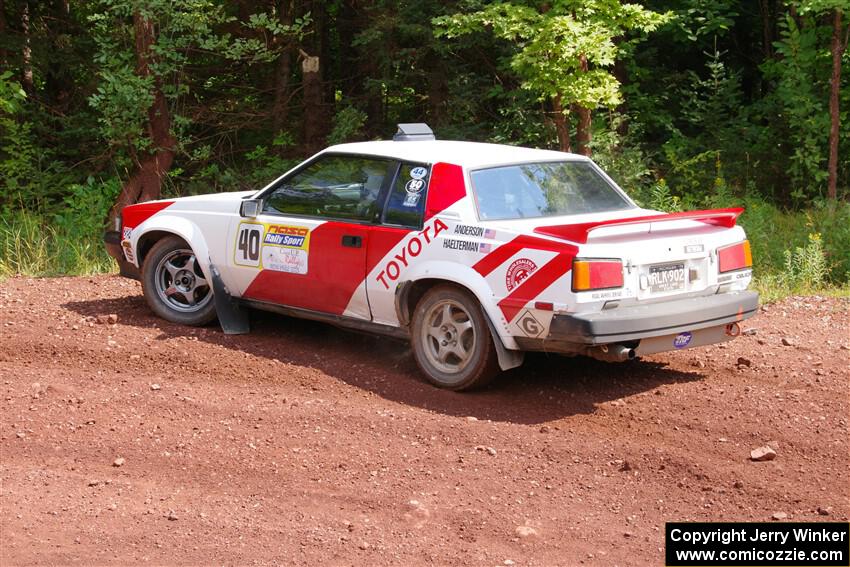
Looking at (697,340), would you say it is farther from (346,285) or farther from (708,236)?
(346,285)

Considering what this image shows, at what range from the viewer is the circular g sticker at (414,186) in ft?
22.9

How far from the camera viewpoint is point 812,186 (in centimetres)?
1423

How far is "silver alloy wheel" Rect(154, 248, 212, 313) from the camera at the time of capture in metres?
8.44

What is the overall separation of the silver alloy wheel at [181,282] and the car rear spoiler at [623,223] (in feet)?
10.6

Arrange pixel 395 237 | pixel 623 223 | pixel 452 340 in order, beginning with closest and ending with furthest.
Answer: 1. pixel 623 223
2. pixel 452 340
3. pixel 395 237

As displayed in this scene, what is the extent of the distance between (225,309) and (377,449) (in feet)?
9.15

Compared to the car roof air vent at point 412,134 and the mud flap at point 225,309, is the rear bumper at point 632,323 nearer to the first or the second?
the car roof air vent at point 412,134

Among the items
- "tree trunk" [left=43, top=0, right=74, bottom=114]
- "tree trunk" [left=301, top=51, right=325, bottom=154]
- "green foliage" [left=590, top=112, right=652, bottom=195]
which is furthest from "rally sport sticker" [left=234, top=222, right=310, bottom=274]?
"tree trunk" [left=43, top=0, right=74, bottom=114]

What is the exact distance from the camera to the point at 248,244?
7887 mm

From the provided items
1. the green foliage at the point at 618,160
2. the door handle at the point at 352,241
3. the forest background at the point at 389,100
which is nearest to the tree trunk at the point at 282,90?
the forest background at the point at 389,100

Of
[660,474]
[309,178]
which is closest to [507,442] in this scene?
[660,474]

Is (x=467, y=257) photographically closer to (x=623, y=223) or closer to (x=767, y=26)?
(x=623, y=223)

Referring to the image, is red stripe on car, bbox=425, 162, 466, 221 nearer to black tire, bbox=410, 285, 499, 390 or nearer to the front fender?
black tire, bbox=410, 285, 499, 390

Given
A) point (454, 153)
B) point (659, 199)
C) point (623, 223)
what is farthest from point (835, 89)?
point (623, 223)
